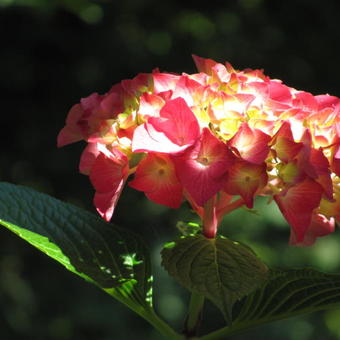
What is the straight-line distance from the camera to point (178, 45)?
2.94 m

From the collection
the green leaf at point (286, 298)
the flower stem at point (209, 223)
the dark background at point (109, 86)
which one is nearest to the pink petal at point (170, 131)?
the flower stem at point (209, 223)

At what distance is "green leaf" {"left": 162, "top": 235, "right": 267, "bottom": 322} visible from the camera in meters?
0.80

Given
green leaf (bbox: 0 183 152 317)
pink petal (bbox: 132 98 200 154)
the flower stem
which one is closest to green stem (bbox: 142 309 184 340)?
green leaf (bbox: 0 183 152 317)

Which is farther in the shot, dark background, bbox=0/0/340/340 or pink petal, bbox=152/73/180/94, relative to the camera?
dark background, bbox=0/0/340/340

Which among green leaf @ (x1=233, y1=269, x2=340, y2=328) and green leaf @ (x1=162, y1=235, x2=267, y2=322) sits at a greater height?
green leaf @ (x1=162, y1=235, x2=267, y2=322)

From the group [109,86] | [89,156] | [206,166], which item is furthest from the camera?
[109,86]

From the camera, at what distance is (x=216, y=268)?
0.81m

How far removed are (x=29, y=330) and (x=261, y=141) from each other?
2.16 m

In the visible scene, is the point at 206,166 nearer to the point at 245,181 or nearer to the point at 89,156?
the point at 245,181

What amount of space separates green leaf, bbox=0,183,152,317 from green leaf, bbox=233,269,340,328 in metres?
0.12

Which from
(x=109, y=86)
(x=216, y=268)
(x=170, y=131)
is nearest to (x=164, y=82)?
(x=170, y=131)

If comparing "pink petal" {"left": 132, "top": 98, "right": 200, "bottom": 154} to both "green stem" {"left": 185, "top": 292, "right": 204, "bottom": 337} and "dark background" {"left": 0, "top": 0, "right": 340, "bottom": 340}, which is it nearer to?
"green stem" {"left": 185, "top": 292, "right": 204, "bottom": 337}

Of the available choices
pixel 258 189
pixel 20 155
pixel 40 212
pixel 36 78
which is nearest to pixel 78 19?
pixel 36 78

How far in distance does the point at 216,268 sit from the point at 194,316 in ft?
0.29
